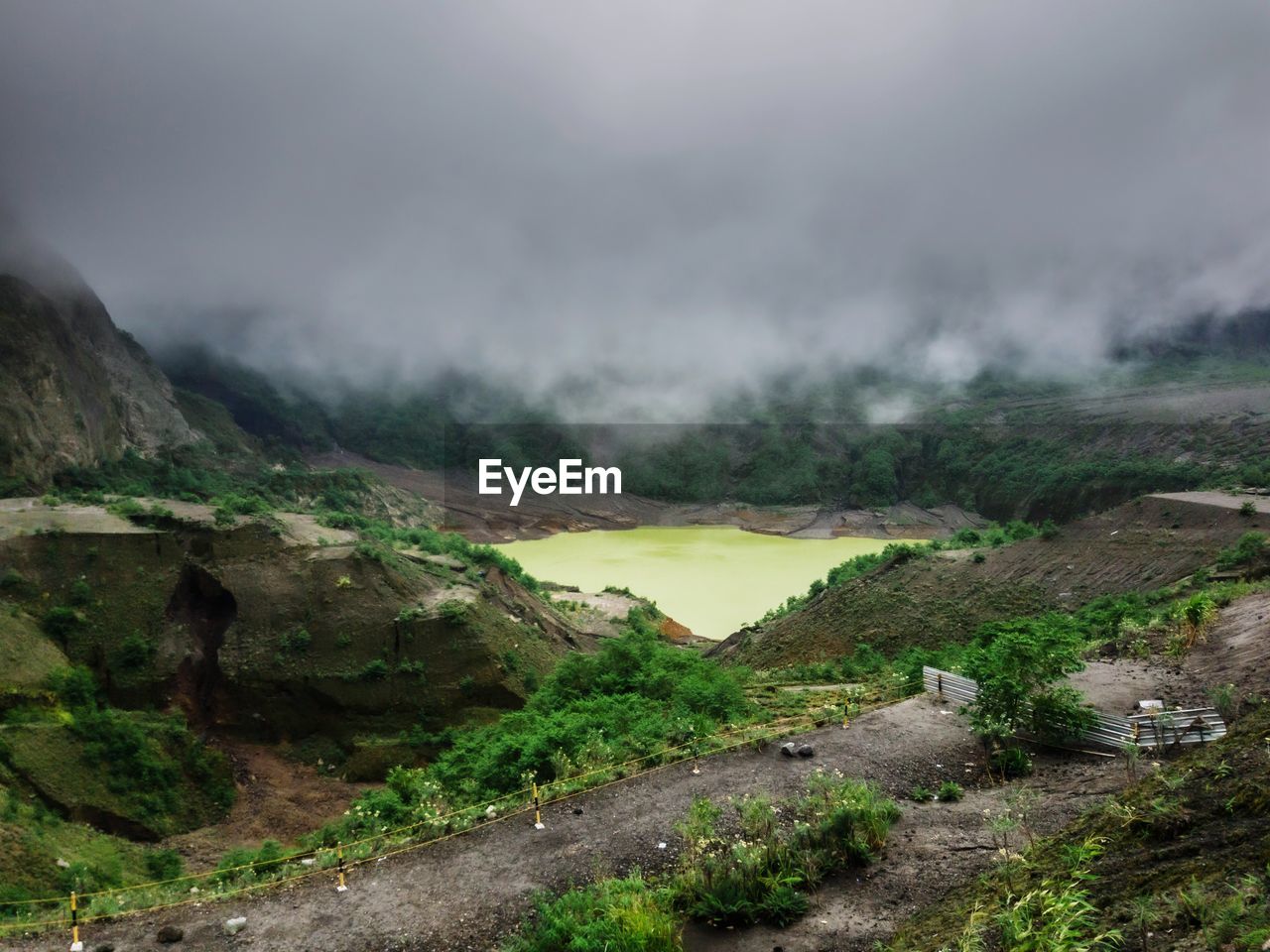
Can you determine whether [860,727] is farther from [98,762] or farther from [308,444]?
[308,444]

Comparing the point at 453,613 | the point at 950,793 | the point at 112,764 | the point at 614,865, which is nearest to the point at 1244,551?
the point at 950,793

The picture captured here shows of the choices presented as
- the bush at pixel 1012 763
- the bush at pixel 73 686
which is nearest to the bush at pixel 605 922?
the bush at pixel 1012 763

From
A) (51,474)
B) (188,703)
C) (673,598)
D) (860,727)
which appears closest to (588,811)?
(860,727)

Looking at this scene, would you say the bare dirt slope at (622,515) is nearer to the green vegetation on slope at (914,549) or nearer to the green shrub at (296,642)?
the green vegetation on slope at (914,549)

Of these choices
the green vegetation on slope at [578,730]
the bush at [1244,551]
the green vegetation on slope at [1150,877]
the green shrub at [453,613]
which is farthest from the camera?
the green shrub at [453,613]

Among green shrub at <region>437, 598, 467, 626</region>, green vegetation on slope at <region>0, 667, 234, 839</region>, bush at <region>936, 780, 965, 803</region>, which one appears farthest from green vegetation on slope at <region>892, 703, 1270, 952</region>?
green shrub at <region>437, 598, 467, 626</region>

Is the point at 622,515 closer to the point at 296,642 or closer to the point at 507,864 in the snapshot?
the point at 296,642
